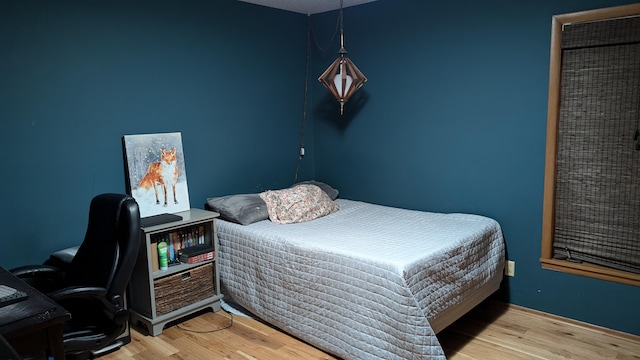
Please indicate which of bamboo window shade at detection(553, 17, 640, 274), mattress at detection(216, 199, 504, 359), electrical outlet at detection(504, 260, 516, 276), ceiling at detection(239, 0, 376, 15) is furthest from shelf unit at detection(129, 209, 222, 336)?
bamboo window shade at detection(553, 17, 640, 274)

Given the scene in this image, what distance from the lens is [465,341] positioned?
283 centimetres

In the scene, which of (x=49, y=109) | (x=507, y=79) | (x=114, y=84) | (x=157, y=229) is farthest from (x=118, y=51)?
(x=507, y=79)

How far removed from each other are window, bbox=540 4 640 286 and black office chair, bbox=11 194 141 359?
2564mm

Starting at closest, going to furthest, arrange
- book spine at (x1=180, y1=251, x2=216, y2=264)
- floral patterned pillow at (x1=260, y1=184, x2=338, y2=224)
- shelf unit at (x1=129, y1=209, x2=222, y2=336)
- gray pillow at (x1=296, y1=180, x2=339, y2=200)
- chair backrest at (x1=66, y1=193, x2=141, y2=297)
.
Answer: chair backrest at (x1=66, y1=193, x2=141, y2=297) → shelf unit at (x1=129, y1=209, x2=222, y2=336) → book spine at (x1=180, y1=251, x2=216, y2=264) → floral patterned pillow at (x1=260, y1=184, x2=338, y2=224) → gray pillow at (x1=296, y1=180, x2=339, y2=200)

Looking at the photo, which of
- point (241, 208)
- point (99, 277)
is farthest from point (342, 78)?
point (99, 277)

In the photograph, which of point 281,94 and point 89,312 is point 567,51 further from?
point 89,312

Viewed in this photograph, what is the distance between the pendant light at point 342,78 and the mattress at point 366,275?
994mm

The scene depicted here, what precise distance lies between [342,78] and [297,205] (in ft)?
3.46

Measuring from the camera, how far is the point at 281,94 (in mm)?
4125

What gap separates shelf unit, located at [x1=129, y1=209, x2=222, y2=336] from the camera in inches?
114

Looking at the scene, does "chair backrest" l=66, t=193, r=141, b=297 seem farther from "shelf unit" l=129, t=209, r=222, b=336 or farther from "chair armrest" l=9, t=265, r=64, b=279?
"shelf unit" l=129, t=209, r=222, b=336

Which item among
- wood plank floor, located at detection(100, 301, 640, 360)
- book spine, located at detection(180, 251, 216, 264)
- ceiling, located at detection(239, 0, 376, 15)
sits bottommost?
wood plank floor, located at detection(100, 301, 640, 360)

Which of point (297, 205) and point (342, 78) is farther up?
point (342, 78)

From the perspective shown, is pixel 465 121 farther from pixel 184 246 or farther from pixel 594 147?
pixel 184 246
